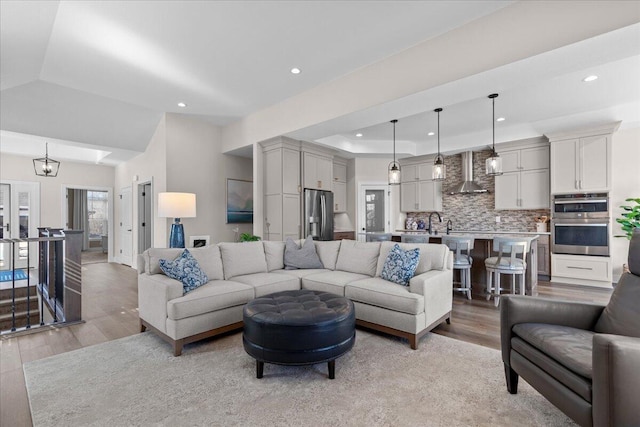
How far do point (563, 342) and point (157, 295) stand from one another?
3.04 meters

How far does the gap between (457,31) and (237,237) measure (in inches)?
200

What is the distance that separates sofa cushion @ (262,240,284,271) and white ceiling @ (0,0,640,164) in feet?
6.30

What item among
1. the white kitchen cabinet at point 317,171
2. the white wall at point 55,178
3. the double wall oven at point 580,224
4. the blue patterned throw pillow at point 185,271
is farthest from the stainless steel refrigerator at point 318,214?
the white wall at point 55,178

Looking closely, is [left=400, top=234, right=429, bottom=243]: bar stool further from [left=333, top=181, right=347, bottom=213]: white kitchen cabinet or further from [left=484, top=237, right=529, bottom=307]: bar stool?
[left=333, top=181, right=347, bottom=213]: white kitchen cabinet

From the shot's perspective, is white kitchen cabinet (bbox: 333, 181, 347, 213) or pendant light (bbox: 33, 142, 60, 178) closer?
pendant light (bbox: 33, 142, 60, 178)

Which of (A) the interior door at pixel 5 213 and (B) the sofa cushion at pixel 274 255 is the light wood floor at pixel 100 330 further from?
(A) the interior door at pixel 5 213

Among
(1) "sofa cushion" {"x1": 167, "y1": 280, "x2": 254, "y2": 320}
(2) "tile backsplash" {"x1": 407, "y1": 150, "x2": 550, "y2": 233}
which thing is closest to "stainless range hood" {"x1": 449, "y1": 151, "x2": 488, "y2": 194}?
(2) "tile backsplash" {"x1": 407, "y1": 150, "x2": 550, "y2": 233}

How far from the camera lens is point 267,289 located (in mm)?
3246

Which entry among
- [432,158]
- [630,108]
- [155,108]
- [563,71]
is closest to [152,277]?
[155,108]

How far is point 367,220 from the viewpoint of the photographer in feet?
25.1

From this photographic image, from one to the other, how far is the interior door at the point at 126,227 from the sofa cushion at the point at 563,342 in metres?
7.85

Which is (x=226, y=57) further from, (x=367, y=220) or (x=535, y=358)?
(x=367, y=220)

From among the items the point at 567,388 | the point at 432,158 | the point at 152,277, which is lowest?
the point at 567,388

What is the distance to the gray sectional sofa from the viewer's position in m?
2.71
